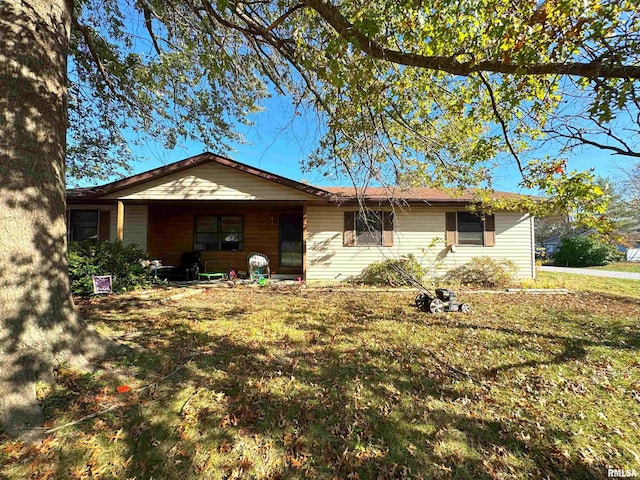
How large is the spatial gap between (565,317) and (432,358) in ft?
14.0

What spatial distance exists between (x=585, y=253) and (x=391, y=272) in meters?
19.5

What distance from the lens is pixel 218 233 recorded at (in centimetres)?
1105

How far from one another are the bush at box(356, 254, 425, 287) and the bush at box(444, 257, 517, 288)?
1.47 metres

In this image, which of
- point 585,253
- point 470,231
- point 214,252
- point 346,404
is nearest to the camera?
point 346,404

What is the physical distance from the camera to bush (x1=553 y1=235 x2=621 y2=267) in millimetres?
19266

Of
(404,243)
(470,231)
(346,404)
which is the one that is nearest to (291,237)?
(404,243)

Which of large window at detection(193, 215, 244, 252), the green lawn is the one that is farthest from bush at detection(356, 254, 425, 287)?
large window at detection(193, 215, 244, 252)

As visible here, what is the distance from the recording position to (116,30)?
657cm

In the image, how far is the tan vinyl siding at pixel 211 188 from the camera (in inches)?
345

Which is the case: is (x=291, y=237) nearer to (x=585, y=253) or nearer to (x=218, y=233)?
(x=218, y=233)

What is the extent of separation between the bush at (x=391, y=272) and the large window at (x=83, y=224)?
1026 centimetres

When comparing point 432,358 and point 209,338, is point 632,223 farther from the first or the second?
point 209,338

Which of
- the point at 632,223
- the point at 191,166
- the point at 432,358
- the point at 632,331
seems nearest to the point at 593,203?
the point at 432,358

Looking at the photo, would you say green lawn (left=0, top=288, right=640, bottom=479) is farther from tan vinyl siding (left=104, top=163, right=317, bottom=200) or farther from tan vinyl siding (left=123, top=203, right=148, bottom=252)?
tan vinyl siding (left=123, top=203, right=148, bottom=252)
